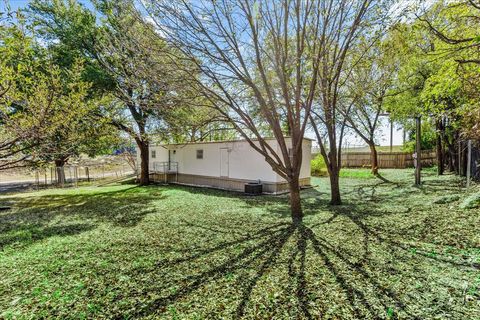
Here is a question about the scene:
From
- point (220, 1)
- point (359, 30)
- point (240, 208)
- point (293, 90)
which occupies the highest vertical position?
point (220, 1)

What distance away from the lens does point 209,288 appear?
2699 millimetres

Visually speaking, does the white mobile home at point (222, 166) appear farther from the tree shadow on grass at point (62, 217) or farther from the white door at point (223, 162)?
the tree shadow on grass at point (62, 217)

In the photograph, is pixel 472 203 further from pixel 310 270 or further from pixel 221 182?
pixel 221 182

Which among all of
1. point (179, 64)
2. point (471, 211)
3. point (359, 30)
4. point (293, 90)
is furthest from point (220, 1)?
point (471, 211)

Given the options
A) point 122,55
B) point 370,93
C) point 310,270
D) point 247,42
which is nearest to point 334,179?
point 247,42

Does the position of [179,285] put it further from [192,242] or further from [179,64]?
[179,64]

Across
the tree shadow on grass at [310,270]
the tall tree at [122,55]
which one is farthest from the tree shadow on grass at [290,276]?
the tall tree at [122,55]

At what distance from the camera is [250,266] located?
3.23 m

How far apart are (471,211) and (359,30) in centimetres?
439

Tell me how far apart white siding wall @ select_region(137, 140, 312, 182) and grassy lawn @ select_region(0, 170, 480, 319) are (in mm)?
4553

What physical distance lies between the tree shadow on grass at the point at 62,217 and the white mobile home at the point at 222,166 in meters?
3.16

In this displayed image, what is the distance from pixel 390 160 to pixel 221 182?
15.3m

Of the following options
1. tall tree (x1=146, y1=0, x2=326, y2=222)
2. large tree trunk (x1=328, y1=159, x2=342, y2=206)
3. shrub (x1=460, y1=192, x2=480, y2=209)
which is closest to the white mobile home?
large tree trunk (x1=328, y1=159, x2=342, y2=206)

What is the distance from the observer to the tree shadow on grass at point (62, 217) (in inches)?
203
